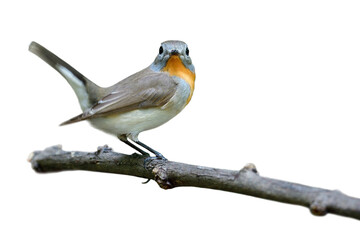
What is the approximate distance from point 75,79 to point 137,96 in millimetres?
703

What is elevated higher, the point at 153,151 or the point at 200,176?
the point at 153,151

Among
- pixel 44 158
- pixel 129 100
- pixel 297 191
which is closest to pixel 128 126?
pixel 129 100

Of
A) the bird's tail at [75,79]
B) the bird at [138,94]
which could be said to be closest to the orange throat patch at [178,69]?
the bird at [138,94]

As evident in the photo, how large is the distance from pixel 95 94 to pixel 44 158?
1.08 metres

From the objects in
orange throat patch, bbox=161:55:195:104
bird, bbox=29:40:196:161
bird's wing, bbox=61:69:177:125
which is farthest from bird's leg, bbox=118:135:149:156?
orange throat patch, bbox=161:55:195:104

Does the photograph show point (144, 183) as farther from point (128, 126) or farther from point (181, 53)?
point (181, 53)

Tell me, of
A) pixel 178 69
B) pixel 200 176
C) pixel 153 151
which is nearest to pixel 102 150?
pixel 153 151

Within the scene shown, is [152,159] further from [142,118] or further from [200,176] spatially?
[200,176]

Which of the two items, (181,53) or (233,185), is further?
(181,53)

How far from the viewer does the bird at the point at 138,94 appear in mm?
5047

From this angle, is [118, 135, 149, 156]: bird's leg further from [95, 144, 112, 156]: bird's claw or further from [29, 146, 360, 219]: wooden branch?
[95, 144, 112, 156]: bird's claw

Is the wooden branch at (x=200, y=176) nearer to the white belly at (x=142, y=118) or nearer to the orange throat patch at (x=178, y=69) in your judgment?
the white belly at (x=142, y=118)

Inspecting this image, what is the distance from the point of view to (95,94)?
528 centimetres

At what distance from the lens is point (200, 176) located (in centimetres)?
447
